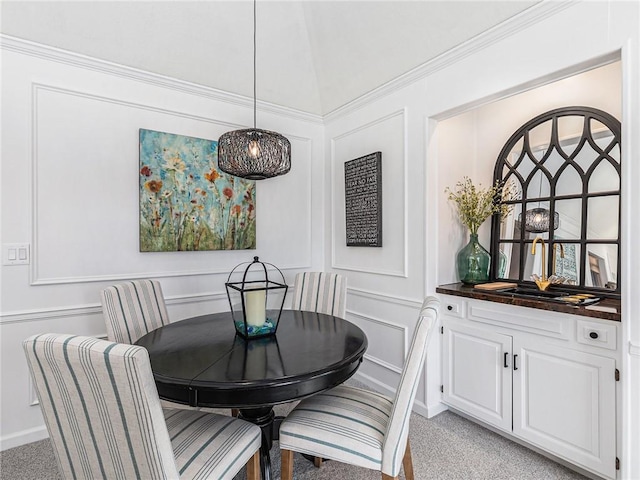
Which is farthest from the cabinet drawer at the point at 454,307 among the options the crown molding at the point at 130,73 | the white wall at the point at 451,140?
the crown molding at the point at 130,73

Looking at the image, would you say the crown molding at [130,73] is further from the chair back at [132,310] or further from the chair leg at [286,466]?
the chair leg at [286,466]

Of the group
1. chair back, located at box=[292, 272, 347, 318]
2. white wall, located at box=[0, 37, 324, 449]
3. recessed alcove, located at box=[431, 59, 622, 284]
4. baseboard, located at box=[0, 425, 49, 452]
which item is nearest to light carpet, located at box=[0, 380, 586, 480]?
baseboard, located at box=[0, 425, 49, 452]

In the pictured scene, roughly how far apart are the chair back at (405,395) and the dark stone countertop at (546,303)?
0.98m

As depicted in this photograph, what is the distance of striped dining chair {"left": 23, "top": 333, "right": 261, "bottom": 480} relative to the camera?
95 cm

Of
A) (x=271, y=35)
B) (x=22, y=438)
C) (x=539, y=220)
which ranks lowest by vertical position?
(x=22, y=438)

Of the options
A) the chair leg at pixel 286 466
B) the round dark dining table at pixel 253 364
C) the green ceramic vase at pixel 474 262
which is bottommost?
the chair leg at pixel 286 466

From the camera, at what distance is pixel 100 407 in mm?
1017

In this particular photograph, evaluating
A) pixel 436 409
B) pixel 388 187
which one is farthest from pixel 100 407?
pixel 388 187

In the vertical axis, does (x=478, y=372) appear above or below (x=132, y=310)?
below

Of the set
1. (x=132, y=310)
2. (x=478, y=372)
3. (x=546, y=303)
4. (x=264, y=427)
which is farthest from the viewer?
(x=478, y=372)

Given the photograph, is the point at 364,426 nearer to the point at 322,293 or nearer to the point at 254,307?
the point at 254,307

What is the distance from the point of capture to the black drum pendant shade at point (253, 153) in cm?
201

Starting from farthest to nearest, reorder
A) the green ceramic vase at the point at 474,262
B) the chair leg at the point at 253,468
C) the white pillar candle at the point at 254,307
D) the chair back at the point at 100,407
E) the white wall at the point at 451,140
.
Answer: the green ceramic vase at the point at 474,262
the white pillar candle at the point at 254,307
the white wall at the point at 451,140
the chair leg at the point at 253,468
the chair back at the point at 100,407

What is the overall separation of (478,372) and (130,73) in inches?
134
